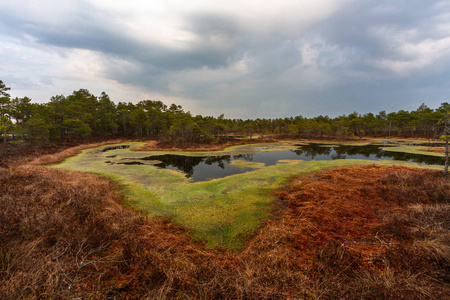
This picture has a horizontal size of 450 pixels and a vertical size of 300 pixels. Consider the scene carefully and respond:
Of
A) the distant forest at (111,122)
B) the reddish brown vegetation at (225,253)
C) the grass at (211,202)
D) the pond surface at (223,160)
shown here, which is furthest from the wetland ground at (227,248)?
the distant forest at (111,122)

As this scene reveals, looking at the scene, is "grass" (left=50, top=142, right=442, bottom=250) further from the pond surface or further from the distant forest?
the distant forest

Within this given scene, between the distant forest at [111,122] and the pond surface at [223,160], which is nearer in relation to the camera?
the pond surface at [223,160]

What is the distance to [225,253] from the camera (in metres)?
5.23

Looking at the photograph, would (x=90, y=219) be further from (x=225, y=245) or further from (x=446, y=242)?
(x=446, y=242)

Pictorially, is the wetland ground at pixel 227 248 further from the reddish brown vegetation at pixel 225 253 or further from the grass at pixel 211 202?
the grass at pixel 211 202

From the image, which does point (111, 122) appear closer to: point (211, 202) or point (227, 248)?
point (211, 202)

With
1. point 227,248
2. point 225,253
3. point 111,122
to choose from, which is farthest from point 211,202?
point 111,122

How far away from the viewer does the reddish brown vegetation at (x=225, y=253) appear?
9.86 feet

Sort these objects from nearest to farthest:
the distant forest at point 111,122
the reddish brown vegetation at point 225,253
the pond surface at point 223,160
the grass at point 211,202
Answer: the reddish brown vegetation at point 225,253 < the grass at point 211,202 < the pond surface at point 223,160 < the distant forest at point 111,122

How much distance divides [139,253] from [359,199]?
426 inches

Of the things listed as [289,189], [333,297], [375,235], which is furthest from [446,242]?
[289,189]

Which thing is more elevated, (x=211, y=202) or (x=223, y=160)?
(x=223, y=160)

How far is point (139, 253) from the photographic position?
14.2 feet

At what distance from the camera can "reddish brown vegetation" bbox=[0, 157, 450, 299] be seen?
9.86ft
